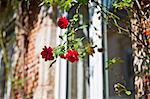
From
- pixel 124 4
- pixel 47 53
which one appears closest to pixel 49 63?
pixel 47 53

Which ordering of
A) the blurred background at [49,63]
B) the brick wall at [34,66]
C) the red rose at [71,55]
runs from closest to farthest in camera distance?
the red rose at [71,55], the blurred background at [49,63], the brick wall at [34,66]

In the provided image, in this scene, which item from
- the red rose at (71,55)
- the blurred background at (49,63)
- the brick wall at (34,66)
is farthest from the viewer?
the brick wall at (34,66)

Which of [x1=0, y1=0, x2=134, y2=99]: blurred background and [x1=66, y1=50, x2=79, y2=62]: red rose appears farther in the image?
[x1=0, y1=0, x2=134, y2=99]: blurred background

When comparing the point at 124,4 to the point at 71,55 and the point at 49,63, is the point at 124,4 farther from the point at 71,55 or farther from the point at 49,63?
the point at 49,63

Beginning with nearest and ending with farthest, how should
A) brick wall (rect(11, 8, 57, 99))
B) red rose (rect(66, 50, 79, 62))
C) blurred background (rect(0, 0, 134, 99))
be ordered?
red rose (rect(66, 50, 79, 62)) < blurred background (rect(0, 0, 134, 99)) < brick wall (rect(11, 8, 57, 99))

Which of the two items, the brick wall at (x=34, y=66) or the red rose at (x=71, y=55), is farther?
the brick wall at (x=34, y=66)

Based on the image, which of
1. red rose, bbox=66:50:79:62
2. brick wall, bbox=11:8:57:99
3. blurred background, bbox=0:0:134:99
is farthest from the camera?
brick wall, bbox=11:8:57:99

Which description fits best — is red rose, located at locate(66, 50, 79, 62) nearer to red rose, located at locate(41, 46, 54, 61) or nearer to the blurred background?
red rose, located at locate(41, 46, 54, 61)

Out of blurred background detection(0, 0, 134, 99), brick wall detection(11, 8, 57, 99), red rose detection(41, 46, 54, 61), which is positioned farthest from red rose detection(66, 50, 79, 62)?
brick wall detection(11, 8, 57, 99)

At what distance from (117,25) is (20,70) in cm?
200

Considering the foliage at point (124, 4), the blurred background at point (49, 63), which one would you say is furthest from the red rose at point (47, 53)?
the foliage at point (124, 4)

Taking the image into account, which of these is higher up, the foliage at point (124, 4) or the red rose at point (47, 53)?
the foliage at point (124, 4)

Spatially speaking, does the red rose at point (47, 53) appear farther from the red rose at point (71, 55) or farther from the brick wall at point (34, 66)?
the brick wall at point (34, 66)

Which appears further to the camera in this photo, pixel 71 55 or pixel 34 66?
pixel 34 66
